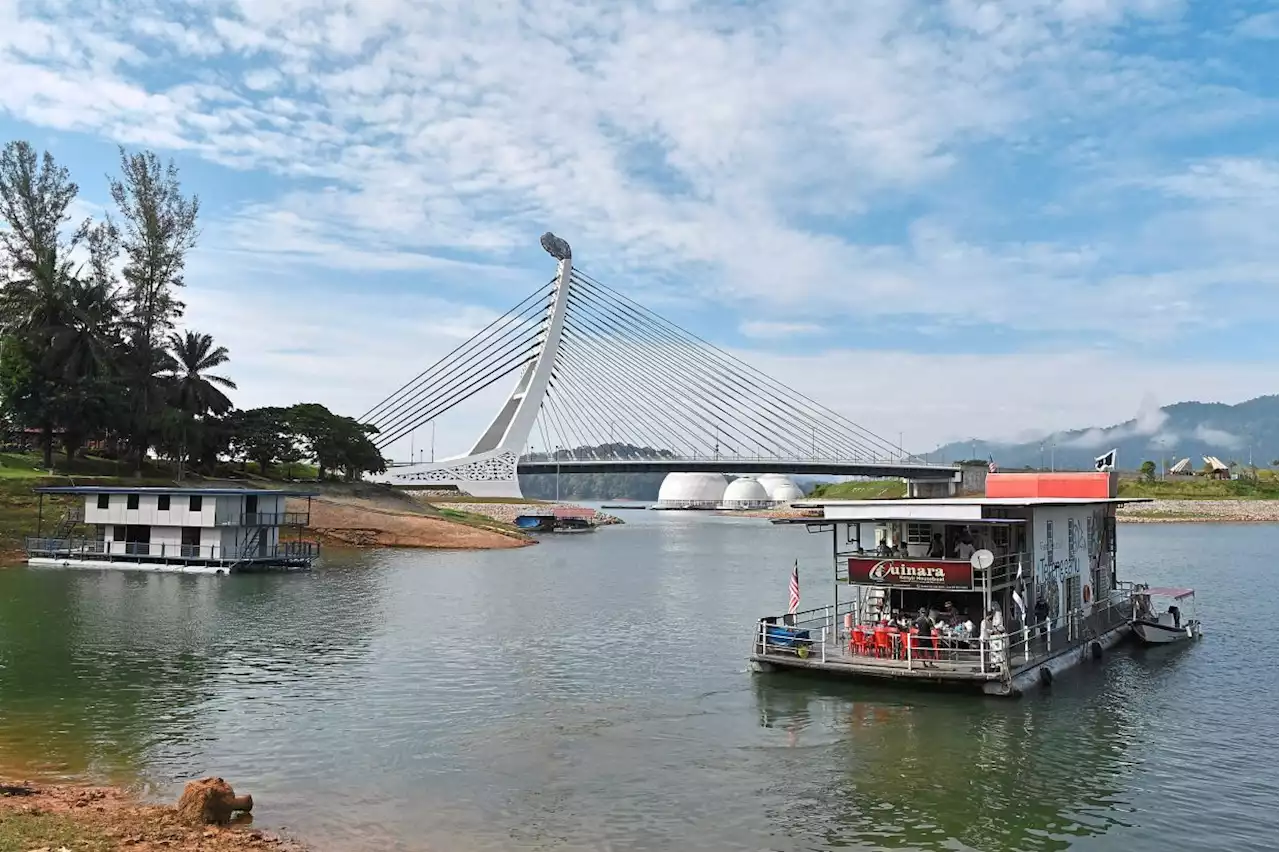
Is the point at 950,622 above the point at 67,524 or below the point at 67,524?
below

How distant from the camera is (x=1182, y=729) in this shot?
77.8 feet

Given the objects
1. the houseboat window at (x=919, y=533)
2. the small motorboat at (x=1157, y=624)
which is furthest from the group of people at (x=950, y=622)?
the small motorboat at (x=1157, y=624)

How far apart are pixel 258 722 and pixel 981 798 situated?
16.7m

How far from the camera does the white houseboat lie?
60312mm

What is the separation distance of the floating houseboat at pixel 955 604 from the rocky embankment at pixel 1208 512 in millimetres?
103103

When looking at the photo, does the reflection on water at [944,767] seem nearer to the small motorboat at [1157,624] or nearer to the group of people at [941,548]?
the group of people at [941,548]

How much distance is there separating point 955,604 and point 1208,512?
117550mm

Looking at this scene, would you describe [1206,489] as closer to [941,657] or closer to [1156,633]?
[1156,633]

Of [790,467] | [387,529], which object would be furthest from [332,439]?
[790,467]

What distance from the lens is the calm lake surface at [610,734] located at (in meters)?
17.1

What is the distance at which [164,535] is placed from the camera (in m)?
61.7

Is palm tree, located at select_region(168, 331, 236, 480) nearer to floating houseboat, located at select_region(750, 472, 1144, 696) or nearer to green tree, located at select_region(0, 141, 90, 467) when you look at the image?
green tree, located at select_region(0, 141, 90, 467)

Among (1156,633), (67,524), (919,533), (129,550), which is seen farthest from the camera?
(67,524)

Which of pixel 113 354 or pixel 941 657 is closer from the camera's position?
pixel 941 657
